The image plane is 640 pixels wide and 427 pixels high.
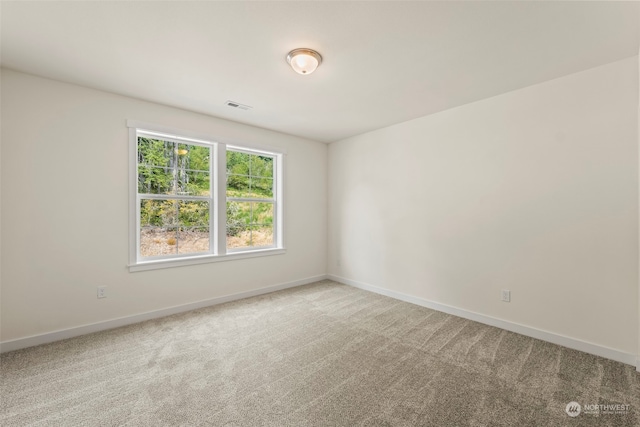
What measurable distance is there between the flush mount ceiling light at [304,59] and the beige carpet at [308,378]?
246 centimetres

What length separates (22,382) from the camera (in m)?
2.04

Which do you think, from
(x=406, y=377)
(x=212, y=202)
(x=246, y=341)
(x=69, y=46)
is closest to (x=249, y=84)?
(x=69, y=46)

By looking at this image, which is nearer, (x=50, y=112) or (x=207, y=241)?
(x=50, y=112)

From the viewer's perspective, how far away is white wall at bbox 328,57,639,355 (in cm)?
236

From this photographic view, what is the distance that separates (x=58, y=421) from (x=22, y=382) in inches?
28.2

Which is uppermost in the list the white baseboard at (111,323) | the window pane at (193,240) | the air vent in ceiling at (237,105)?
the air vent in ceiling at (237,105)

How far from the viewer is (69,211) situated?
2775mm

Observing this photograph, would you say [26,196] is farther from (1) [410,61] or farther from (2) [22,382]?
(1) [410,61]

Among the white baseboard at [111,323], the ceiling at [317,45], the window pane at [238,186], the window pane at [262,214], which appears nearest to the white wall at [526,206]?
the ceiling at [317,45]

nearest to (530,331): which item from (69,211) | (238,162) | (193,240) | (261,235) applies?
(261,235)

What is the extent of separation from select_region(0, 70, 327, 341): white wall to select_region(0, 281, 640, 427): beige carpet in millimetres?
358

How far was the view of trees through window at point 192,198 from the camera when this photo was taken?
11.1 feet

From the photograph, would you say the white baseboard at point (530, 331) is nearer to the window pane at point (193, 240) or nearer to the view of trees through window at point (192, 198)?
the view of trees through window at point (192, 198)

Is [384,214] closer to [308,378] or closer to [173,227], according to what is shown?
[308,378]
